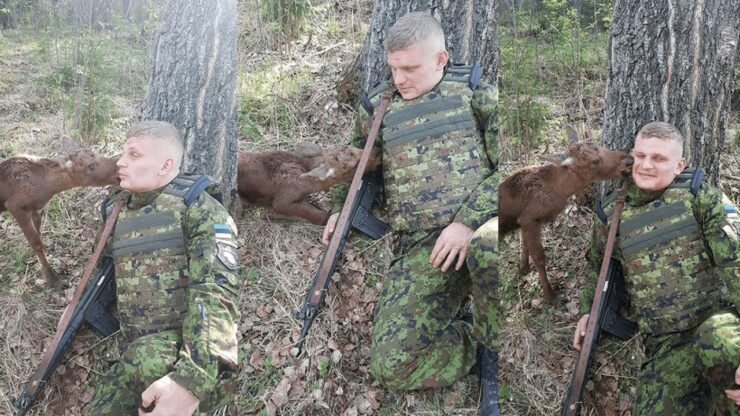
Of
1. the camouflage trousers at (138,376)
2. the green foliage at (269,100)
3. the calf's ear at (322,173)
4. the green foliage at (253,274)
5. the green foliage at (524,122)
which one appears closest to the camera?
the camouflage trousers at (138,376)

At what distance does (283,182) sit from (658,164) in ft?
11.0

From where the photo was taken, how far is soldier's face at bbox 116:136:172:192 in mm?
4816

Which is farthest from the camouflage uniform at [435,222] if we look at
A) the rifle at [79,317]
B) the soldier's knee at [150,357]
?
the rifle at [79,317]

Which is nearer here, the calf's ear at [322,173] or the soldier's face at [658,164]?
the soldier's face at [658,164]

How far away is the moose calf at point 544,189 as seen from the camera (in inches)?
229

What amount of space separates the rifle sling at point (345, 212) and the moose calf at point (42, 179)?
209 centimetres

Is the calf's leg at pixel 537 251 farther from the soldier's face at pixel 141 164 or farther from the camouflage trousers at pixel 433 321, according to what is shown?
the soldier's face at pixel 141 164

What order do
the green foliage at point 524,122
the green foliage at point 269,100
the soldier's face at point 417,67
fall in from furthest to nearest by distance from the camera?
the green foliage at point 269,100, the green foliage at point 524,122, the soldier's face at point 417,67

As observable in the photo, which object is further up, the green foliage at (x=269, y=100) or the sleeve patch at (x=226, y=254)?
the sleeve patch at (x=226, y=254)

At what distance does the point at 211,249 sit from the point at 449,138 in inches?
80.6

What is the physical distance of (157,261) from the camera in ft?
15.9

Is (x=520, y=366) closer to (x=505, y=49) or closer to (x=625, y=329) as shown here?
(x=625, y=329)

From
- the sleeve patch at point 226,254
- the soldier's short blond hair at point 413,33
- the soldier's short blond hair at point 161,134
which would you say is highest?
the soldier's short blond hair at point 413,33

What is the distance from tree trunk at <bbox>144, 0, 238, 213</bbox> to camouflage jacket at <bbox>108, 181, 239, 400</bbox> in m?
1.26
